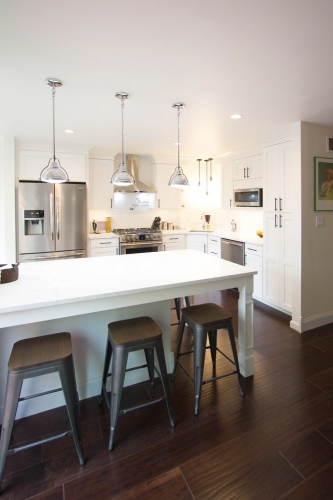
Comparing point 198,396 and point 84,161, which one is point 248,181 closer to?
point 84,161

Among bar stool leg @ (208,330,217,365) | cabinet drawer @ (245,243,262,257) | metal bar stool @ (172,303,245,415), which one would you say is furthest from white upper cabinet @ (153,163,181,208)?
metal bar stool @ (172,303,245,415)

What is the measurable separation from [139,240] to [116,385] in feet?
10.5

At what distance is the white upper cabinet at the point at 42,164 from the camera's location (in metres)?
3.88

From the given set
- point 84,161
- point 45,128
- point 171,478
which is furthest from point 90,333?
point 84,161

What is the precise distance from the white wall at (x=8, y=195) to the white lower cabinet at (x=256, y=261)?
130 inches

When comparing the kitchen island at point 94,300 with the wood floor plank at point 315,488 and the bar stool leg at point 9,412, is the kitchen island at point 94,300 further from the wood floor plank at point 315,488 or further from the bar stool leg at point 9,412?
the wood floor plank at point 315,488

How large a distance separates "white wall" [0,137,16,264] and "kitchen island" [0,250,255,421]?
1.70m

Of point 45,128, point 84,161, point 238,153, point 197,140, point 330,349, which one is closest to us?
point 330,349

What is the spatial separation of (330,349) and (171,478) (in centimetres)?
207

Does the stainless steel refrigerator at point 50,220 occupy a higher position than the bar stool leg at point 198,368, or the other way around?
the stainless steel refrigerator at point 50,220

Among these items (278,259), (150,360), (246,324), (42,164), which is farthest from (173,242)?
(150,360)

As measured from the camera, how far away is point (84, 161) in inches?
167

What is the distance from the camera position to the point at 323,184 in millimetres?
3223

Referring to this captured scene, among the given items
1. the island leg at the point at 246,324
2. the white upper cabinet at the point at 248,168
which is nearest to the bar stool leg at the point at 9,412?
the island leg at the point at 246,324
